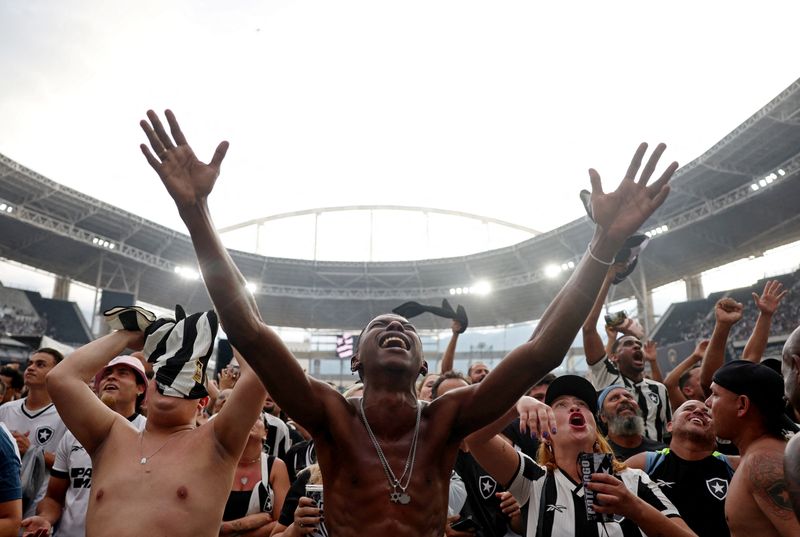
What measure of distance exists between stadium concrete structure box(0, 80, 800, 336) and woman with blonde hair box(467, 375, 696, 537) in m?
19.6

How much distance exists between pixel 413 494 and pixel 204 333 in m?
1.35

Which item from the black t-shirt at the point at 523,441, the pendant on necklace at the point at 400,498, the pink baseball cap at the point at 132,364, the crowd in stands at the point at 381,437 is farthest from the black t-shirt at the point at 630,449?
the pink baseball cap at the point at 132,364

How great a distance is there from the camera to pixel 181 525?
2.46 metres

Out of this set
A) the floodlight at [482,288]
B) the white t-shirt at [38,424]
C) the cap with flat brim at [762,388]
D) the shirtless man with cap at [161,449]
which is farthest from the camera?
the floodlight at [482,288]

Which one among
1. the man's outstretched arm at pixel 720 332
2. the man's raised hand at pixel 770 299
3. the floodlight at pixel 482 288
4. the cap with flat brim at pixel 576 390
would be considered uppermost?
the floodlight at pixel 482 288

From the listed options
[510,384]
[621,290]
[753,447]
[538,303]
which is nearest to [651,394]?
[753,447]

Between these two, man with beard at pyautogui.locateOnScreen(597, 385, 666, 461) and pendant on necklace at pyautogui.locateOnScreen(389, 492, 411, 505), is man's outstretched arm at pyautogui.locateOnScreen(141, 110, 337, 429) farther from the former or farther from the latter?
man with beard at pyautogui.locateOnScreen(597, 385, 666, 461)

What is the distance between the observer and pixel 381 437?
8.25ft

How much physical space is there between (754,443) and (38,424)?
16.6 feet

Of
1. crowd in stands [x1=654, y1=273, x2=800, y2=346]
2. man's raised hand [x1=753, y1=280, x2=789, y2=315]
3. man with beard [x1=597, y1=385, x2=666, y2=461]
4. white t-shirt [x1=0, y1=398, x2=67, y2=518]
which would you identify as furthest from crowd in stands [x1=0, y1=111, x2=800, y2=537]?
crowd in stands [x1=654, y1=273, x2=800, y2=346]

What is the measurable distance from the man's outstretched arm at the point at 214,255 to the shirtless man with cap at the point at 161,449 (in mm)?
527

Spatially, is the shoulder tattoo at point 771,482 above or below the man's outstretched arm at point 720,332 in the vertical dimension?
below

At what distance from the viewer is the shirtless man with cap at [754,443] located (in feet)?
9.00

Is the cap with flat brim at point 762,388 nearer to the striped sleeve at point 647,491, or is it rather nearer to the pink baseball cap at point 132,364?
the striped sleeve at point 647,491
